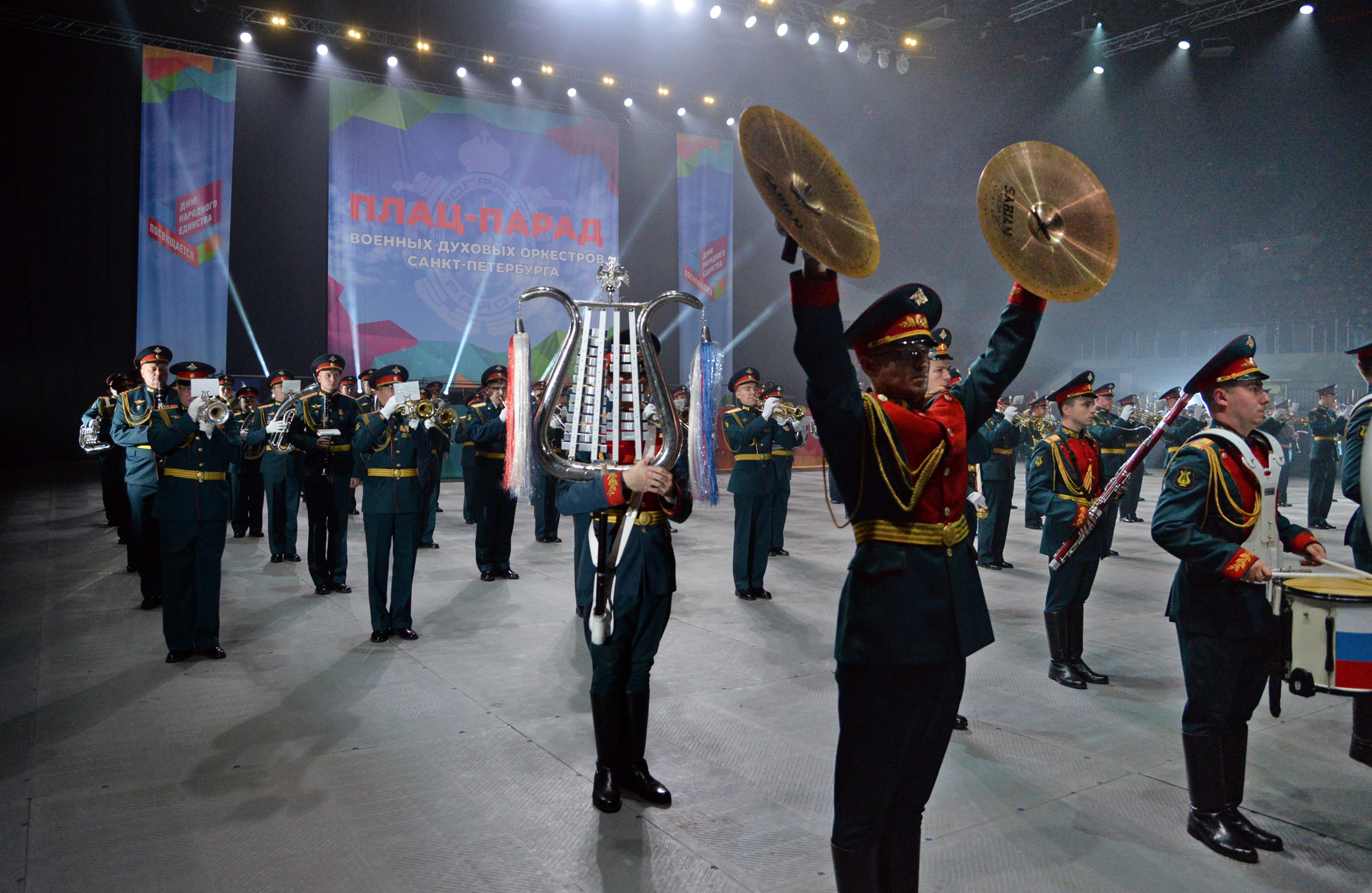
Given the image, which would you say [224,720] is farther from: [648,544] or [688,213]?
[688,213]

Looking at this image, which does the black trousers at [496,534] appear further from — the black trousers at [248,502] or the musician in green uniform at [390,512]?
the black trousers at [248,502]

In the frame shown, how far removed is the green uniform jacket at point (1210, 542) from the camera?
3219mm

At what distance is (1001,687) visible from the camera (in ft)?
17.0

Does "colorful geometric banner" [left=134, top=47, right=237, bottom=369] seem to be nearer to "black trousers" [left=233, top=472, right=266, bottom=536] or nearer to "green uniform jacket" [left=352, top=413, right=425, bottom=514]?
"black trousers" [left=233, top=472, right=266, bottom=536]

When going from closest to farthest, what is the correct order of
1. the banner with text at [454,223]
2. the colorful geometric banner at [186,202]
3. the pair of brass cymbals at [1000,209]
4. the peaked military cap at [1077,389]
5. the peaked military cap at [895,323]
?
the pair of brass cymbals at [1000,209] < the peaked military cap at [895,323] < the peaked military cap at [1077,389] < the colorful geometric banner at [186,202] < the banner with text at [454,223]

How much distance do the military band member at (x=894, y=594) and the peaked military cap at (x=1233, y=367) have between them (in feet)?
5.89

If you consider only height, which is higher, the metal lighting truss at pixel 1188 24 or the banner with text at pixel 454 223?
the metal lighting truss at pixel 1188 24

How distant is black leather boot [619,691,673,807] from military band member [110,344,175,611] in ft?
13.0

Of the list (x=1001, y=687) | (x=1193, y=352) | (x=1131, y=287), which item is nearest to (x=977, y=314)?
(x=1131, y=287)

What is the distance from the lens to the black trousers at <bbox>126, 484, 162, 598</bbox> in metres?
7.03

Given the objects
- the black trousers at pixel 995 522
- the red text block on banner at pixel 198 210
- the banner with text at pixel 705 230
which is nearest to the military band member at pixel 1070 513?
the black trousers at pixel 995 522

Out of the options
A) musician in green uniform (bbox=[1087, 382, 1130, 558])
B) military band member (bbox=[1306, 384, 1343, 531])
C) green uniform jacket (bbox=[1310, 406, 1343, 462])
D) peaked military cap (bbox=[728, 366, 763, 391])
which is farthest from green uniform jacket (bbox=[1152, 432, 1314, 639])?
green uniform jacket (bbox=[1310, 406, 1343, 462])

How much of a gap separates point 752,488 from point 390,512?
3.38 meters

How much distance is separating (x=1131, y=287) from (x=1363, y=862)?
21.4m
